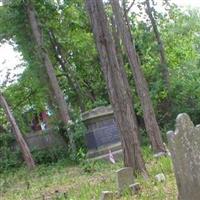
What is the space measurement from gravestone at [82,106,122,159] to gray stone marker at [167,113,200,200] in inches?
511

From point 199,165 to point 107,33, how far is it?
15.9 ft

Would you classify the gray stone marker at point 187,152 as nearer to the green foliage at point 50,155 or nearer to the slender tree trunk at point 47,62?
the slender tree trunk at point 47,62

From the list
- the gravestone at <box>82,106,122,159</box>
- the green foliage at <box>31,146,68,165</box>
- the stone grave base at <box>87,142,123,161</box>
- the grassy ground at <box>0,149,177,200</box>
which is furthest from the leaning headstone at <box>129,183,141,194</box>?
the green foliage at <box>31,146,68,165</box>

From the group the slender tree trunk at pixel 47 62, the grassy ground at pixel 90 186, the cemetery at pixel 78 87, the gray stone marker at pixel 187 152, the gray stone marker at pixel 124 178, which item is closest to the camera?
the gray stone marker at pixel 187 152

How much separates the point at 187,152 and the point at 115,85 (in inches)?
174

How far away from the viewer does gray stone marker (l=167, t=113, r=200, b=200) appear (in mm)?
6379

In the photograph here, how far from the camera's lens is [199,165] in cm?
638

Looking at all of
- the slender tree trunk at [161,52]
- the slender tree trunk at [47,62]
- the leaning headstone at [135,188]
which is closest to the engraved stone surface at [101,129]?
the slender tree trunk at [47,62]

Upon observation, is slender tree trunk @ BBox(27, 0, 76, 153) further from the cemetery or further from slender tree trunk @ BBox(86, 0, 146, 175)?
slender tree trunk @ BBox(86, 0, 146, 175)

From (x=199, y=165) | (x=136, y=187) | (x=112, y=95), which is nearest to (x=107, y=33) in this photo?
(x=112, y=95)

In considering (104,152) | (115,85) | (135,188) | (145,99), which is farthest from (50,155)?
(135,188)

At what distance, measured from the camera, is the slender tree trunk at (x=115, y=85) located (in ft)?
34.6

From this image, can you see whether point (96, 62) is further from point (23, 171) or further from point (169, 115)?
point (23, 171)

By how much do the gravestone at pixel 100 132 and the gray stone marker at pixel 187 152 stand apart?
13.0 metres
